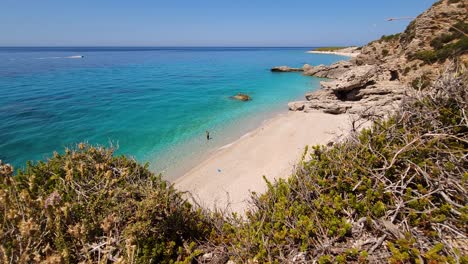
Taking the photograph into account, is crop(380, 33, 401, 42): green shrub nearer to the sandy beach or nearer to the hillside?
the sandy beach

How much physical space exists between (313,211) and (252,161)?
28.6 feet

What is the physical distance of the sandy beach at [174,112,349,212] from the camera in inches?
375

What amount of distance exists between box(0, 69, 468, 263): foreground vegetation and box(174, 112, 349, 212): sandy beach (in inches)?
124

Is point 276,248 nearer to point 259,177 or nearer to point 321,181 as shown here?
point 321,181

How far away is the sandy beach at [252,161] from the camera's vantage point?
953 centimetres

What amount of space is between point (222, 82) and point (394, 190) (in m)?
36.6

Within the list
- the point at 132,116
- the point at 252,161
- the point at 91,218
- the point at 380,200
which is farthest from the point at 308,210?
the point at 132,116

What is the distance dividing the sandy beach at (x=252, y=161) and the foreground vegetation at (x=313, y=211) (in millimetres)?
3152

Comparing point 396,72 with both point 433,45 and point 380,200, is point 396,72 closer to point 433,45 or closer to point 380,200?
point 433,45

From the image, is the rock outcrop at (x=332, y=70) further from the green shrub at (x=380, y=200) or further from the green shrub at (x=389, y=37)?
the green shrub at (x=380, y=200)

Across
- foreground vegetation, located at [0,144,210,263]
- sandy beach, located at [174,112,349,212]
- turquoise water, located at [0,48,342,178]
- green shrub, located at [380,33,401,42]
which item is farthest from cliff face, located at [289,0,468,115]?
foreground vegetation, located at [0,144,210,263]

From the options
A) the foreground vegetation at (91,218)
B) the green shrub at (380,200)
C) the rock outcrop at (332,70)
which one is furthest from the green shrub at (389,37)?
the foreground vegetation at (91,218)

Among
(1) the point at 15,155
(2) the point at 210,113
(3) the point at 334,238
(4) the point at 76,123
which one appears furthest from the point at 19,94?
(3) the point at 334,238

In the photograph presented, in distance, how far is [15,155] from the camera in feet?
42.8
